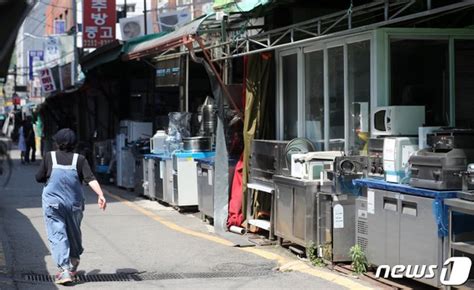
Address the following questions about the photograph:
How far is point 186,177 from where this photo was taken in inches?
500

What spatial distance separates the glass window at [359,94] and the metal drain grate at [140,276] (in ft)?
6.92

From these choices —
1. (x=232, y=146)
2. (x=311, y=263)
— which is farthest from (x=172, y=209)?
(x=311, y=263)

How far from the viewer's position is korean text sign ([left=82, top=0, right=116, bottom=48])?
22.3 m

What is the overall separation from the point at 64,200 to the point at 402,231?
12.0 ft

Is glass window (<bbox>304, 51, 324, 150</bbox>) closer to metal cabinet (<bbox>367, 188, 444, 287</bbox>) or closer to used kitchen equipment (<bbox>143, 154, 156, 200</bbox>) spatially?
metal cabinet (<bbox>367, 188, 444, 287</bbox>)

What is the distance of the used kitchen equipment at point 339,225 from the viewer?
7785 millimetres

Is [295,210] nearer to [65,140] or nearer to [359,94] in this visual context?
[359,94]

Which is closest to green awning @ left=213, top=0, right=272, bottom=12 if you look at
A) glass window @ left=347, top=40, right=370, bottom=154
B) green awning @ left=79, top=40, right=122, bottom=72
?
glass window @ left=347, top=40, right=370, bottom=154

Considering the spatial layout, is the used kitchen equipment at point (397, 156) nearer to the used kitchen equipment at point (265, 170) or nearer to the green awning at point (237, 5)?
the used kitchen equipment at point (265, 170)

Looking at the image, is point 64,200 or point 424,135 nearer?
point 424,135

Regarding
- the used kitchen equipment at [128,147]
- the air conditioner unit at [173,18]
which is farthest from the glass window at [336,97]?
the air conditioner unit at [173,18]

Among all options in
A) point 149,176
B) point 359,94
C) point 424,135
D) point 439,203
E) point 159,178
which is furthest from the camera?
point 149,176

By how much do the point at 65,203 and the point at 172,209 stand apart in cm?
636

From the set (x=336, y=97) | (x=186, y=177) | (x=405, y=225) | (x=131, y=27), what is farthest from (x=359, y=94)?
(x=131, y=27)
